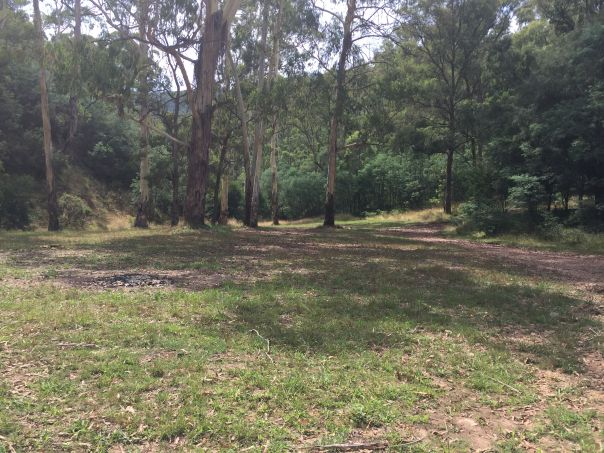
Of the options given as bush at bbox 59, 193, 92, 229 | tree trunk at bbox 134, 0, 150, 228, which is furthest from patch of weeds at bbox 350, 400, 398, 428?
bush at bbox 59, 193, 92, 229

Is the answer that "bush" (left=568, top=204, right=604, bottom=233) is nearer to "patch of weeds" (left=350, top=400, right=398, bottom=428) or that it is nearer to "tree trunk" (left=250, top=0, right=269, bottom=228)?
"tree trunk" (left=250, top=0, right=269, bottom=228)

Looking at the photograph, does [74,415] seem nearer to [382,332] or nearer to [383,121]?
[382,332]

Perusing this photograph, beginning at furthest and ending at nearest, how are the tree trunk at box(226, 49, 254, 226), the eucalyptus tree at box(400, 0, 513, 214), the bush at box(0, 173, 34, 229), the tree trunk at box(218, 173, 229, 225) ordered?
the tree trunk at box(218, 173, 229, 225) < the eucalyptus tree at box(400, 0, 513, 214) < the bush at box(0, 173, 34, 229) < the tree trunk at box(226, 49, 254, 226)

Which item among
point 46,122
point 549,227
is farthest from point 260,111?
point 549,227

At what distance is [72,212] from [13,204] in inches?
143

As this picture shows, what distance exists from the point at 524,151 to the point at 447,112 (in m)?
10.8

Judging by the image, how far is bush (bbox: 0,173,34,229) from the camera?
2317cm

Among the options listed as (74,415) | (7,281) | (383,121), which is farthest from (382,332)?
(383,121)

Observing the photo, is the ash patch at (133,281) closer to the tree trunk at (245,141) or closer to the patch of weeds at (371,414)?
the patch of weeds at (371,414)

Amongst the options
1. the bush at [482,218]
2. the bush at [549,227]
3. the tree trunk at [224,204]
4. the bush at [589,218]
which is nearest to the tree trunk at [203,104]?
the tree trunk at [224,204]

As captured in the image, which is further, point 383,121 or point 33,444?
point 383,121

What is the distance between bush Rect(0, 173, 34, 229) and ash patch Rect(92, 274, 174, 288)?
1929 cm

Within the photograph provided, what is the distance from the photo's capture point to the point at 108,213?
1321 inches

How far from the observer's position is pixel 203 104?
694 inches
